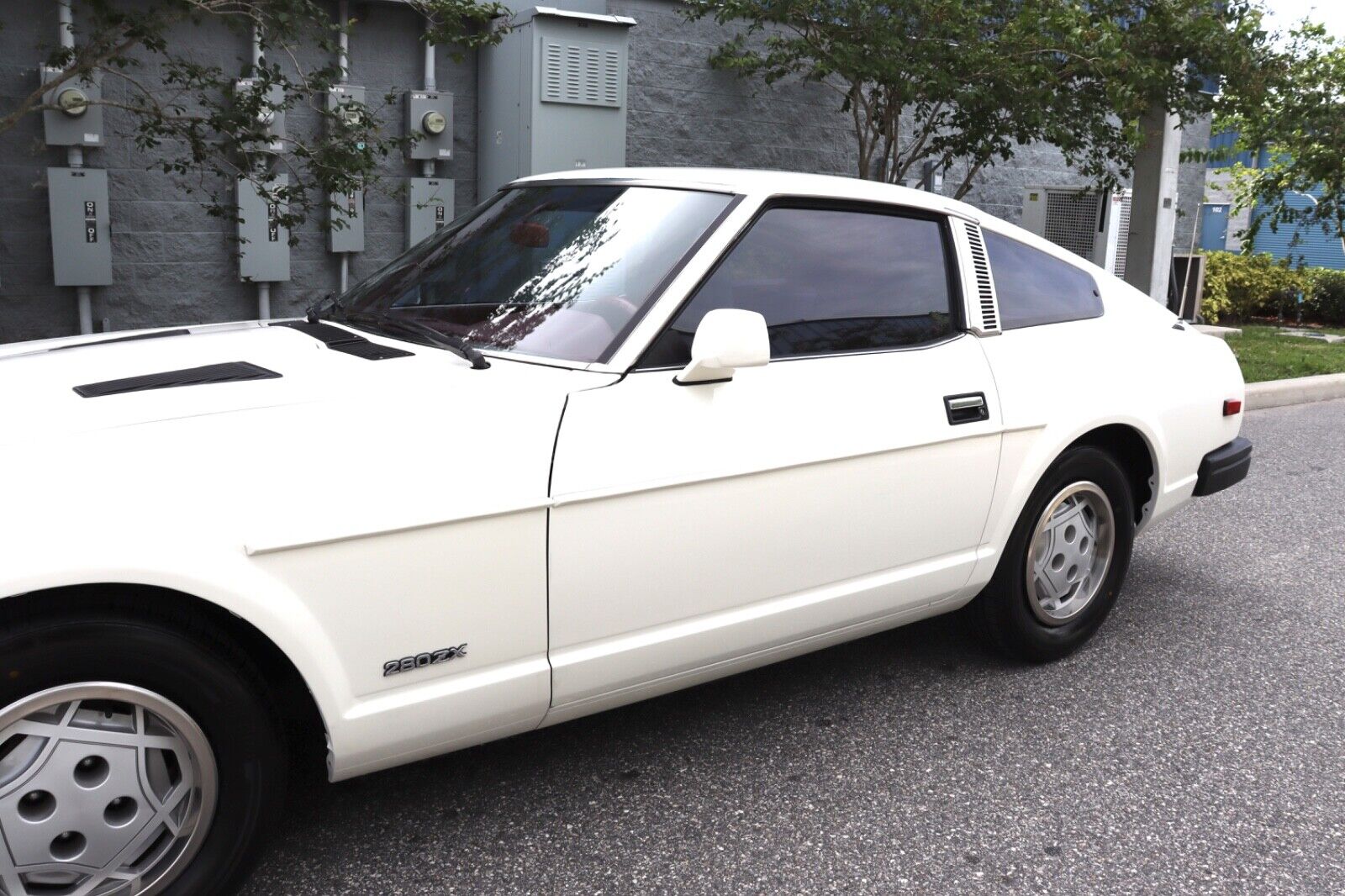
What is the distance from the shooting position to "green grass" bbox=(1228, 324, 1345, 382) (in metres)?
10.8

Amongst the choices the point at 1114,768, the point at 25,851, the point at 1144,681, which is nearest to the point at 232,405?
the point at 25,851

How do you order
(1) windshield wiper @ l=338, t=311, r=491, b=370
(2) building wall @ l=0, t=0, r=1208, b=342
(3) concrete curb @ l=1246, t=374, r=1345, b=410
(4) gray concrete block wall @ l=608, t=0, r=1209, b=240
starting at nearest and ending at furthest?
(1) windshield wiper @ l=338, t=311, r=491, b=370 < (2) building wall @ l=0, t=0, r=1208, b=342 < (3) concrete curb @ l=1246, t=374, r=1345, b=410 < (4) gray concrete block wall @ l=608, t=0, r=1209, b=240

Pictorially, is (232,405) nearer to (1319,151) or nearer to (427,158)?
(427,158)

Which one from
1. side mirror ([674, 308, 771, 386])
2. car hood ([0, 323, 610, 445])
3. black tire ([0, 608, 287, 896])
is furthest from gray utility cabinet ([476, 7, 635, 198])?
black tire ([0, 608, 287, 896])

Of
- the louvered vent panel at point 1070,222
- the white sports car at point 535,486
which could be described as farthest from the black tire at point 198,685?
the louvered vent panel at point 1070,222

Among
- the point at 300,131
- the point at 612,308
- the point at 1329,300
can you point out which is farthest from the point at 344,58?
the point at 1329,300

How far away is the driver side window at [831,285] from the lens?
315 centimetres

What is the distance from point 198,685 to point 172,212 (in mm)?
6816

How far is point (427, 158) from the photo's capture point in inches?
357

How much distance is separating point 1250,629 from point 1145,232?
7.39 metres

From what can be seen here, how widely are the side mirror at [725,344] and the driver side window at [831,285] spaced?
0.10 meters

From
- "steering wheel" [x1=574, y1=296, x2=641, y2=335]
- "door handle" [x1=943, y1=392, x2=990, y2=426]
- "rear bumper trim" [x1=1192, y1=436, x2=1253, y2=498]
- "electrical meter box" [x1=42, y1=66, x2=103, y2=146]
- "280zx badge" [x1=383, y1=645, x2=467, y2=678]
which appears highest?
"electrical meter box" [x1=42, y1=66, x2=103, y2=146]

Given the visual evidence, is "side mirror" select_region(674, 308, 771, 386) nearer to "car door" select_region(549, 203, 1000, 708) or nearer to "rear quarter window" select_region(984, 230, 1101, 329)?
"car door" select_region(549, 203, 1000, 708)

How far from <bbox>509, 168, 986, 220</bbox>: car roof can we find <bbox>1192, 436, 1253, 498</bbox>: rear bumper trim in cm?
141
